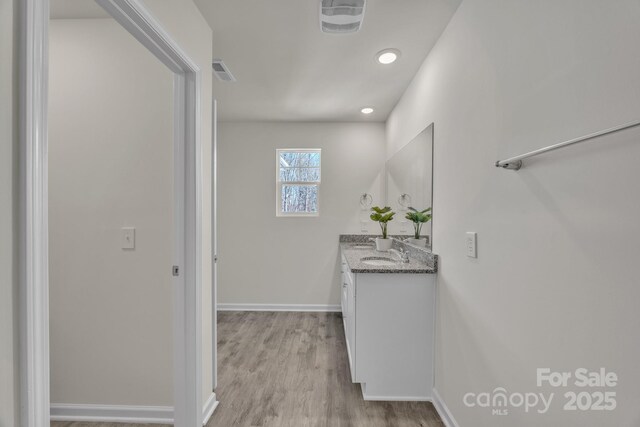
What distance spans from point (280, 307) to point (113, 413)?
2.28m

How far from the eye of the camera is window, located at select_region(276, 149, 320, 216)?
167 inches

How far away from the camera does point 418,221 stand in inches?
103

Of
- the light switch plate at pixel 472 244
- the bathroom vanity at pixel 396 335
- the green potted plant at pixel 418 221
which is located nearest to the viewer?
the light switch plate at pixel 472 244

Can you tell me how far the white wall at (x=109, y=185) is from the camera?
202 cm

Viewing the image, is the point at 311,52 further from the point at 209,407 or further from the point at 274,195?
the point at 209,407

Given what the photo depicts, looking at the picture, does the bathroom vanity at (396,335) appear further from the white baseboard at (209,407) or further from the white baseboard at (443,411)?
the white baseboard at (209,407)

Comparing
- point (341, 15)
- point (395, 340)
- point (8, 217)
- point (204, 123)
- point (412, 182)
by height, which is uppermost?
point (341, 15)

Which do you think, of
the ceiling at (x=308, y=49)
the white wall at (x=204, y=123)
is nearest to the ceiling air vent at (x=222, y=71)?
the ceiling at (x=308, y=49)

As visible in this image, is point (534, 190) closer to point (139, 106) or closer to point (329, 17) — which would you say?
point (329, 17)

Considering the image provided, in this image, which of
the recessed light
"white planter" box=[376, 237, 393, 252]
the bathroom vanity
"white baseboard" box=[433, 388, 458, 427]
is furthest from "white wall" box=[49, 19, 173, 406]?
"white planter" box=[376, 237, 393, 252]

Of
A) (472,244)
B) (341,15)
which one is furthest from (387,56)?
(472,244)

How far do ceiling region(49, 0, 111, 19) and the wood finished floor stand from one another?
2.44 m

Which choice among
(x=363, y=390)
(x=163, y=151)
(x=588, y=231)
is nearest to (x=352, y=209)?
(x=363, y=390)

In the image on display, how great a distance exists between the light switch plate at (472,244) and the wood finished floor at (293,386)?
109 centimetres
